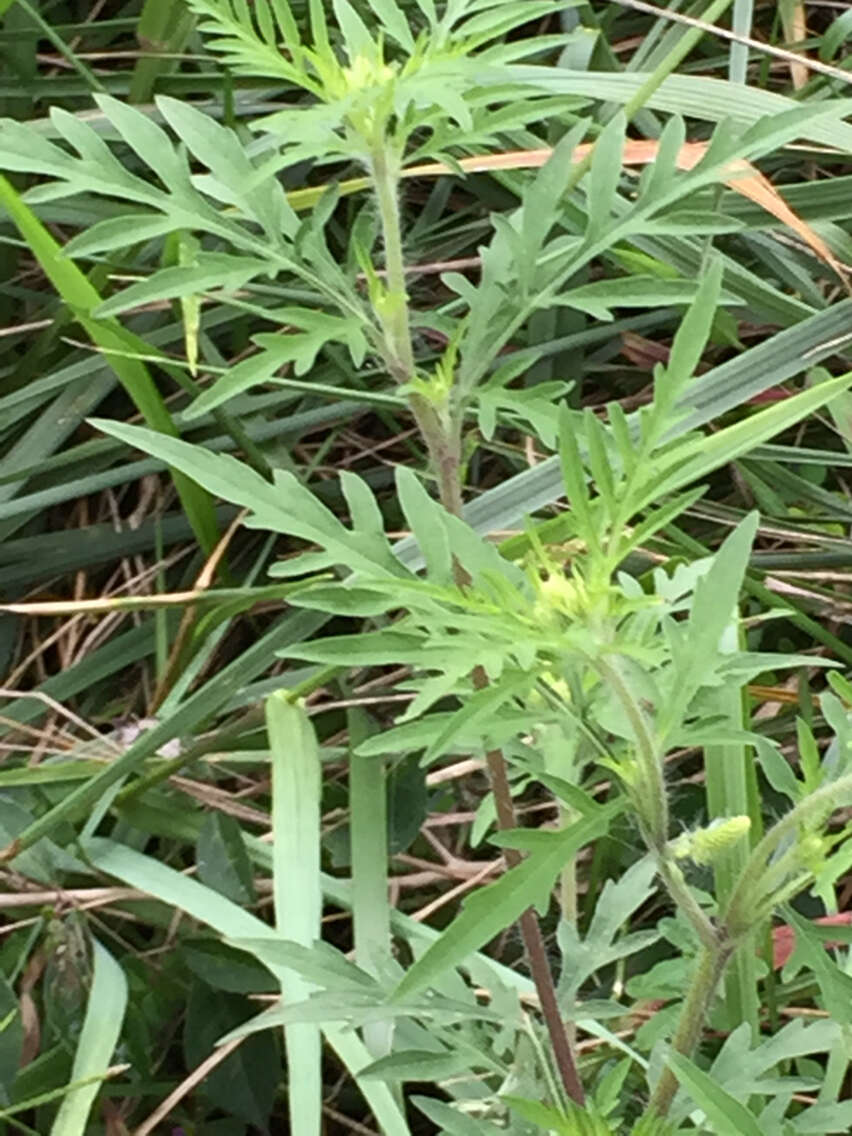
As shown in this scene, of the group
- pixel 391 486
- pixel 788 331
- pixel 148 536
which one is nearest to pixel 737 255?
pixel 788 331

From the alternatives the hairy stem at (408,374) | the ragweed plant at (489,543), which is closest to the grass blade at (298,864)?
the ragweed plant at (489,543)

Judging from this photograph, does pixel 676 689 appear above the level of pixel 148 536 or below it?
above

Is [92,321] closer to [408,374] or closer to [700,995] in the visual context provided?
[408,374]

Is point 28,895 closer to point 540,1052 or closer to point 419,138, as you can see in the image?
point 540,1052

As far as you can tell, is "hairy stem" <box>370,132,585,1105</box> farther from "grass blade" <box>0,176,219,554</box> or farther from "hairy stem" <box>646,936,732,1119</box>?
"grass blade" <box>0,176,219,554</box>

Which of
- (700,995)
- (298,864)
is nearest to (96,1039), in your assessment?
(298,864)

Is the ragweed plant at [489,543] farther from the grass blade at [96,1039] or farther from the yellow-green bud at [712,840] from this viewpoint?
the grass blade at [96,1039]

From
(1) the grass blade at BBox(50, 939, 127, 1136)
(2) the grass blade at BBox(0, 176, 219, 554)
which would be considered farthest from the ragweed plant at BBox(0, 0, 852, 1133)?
(2) the grass blade at BBox(0, 176, 219, 554)

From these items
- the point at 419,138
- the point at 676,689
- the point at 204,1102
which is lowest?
the point at 204,1102
